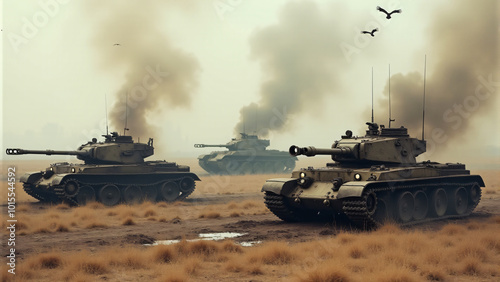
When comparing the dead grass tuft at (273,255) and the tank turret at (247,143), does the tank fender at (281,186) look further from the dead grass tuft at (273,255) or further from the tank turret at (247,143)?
the tank turret at (247,143)

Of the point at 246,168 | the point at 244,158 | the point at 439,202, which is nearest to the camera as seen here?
the point at 439,202

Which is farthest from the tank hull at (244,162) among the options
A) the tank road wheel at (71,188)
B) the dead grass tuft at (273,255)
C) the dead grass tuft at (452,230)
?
the dead grass tuft at (273,255)

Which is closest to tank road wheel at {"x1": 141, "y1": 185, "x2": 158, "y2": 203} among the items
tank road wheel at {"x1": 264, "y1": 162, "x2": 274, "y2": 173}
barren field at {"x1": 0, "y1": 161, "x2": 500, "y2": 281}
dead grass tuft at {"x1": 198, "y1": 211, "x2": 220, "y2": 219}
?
dead grass tuft at {"x1": 198, "y1": 211, "x2": 220, "y2": 219}

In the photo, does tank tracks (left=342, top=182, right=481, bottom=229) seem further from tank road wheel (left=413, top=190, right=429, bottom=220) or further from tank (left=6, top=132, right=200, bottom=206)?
tank (left=6, top=132, right=200, bottom=206)

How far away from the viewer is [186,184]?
993 inches

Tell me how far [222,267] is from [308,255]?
1.89 metres

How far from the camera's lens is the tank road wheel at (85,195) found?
22094mm

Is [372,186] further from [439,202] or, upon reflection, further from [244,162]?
[244,162]

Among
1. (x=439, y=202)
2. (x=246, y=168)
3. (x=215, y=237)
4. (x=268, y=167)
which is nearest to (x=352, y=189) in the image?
(x=215, y=237)

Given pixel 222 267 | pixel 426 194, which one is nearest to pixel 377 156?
pixel 426 194

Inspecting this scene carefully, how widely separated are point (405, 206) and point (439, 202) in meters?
2.16

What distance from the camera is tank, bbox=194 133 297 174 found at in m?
45.4

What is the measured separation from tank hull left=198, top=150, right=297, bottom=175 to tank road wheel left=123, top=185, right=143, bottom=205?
70.2ft

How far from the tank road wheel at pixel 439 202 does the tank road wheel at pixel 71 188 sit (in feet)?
43.9
